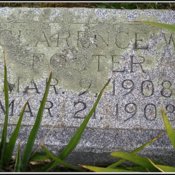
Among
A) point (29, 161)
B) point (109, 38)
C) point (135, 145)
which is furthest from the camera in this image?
point (109, 38)

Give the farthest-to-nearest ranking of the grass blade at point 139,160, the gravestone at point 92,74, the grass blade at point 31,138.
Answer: the gravestone at point 92,74, the grass blade at point 31,138, the grass blade at point 139,160

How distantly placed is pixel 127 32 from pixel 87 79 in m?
0.35

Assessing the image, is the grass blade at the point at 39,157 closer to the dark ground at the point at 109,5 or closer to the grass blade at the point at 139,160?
the grass blade at the point at 139,160

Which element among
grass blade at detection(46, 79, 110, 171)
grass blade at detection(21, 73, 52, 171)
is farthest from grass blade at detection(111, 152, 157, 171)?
grass blade at detection(21, 73, 52, 171)

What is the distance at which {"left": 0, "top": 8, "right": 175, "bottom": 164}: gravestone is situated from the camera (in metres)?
2.59

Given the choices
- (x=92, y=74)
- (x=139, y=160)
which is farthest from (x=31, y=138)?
(x=92, y=74)

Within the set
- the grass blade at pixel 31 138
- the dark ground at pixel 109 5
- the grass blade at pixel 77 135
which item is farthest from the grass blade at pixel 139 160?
the dark ground at pixel 109 5

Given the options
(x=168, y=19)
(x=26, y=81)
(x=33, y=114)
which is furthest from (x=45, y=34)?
(x=168, y=19)

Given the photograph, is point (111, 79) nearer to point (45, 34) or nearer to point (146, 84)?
point (146, 84)

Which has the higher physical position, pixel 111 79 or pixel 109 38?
pixel 109 38

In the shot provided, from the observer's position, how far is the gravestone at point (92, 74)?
2590mm

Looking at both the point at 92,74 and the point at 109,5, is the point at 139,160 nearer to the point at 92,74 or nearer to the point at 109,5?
the point at 92,74

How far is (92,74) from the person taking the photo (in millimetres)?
Answer: 2697

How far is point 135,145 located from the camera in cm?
256
